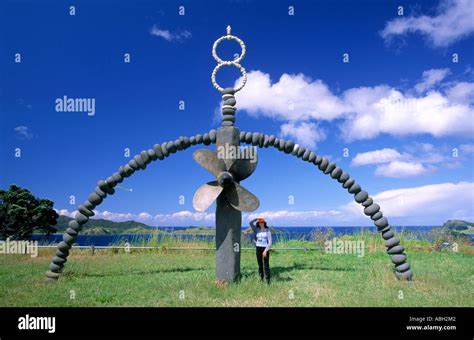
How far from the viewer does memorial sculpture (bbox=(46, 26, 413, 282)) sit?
7543mm

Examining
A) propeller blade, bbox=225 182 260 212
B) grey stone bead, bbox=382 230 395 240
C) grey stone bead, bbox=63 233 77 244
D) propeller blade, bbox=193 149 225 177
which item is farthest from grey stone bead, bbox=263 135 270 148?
grey stone bead, bbox=63 233 77 244

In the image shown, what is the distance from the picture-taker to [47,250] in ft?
45.7

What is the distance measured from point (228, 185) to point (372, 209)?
328 centimetres

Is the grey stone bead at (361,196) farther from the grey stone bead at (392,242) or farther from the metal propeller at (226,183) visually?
the metal propeller at (226,183)

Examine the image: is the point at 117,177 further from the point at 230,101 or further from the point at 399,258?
the point at 399,258

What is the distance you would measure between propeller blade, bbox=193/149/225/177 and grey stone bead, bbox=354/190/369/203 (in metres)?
3.09

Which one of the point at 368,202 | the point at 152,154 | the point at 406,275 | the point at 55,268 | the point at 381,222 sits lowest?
the point at 406,275

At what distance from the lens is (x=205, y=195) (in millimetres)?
7406

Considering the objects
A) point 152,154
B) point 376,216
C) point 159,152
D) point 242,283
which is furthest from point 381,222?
point 152,154

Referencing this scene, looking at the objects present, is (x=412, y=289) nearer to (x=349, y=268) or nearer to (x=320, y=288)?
(x=320, y=288)

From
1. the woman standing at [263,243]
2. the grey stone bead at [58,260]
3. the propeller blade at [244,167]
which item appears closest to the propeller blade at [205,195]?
the propeller blade at [244,167]

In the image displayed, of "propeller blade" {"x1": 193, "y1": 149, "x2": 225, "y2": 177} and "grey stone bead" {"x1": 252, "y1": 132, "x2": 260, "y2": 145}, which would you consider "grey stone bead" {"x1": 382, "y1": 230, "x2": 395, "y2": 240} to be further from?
"propeller blade" {"x1": 193, "y1": 149, "x2": 225, "y2": 177}
